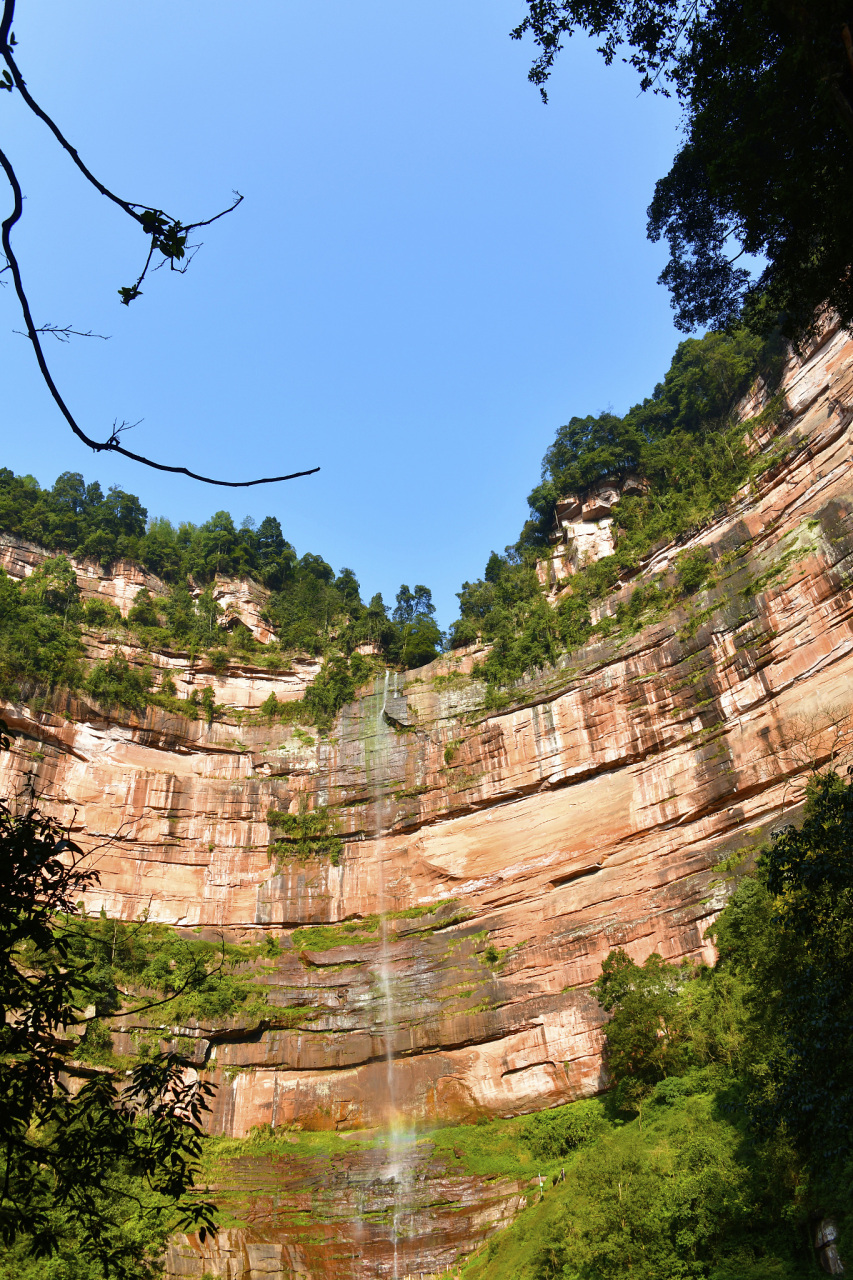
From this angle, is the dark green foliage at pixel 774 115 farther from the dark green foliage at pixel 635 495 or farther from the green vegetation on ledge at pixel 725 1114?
the dark green foliage at pixel 635 495

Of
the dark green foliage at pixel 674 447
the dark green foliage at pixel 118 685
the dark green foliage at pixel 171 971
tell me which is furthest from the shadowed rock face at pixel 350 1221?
the dark green foliage at pixel 674 447

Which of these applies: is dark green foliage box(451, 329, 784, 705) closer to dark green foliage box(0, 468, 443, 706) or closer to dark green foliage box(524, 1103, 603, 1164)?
dark green foliage box(0, 468, 443, 706)

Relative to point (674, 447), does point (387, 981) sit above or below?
below

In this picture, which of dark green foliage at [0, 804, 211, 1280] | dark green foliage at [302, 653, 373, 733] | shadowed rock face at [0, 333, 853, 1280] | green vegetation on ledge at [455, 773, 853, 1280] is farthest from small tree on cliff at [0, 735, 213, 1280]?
dark green foliage at [302, 653, 373, 733]

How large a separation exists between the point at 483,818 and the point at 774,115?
87.0ft

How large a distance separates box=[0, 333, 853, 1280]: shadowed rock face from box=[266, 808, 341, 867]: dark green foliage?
0.40 m

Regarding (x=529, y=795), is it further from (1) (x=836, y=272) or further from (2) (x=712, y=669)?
(1) (x=836, y=272)

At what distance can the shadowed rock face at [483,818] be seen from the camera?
2467 centimetres

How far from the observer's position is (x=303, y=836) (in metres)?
34.1

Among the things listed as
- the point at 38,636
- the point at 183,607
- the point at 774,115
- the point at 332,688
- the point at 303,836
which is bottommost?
the point at 774,115

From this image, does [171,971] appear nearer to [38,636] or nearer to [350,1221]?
[350,1221]

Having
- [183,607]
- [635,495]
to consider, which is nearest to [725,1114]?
[635,495]

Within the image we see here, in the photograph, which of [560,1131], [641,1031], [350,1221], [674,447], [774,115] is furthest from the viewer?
[674,447]

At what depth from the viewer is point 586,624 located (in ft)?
111
